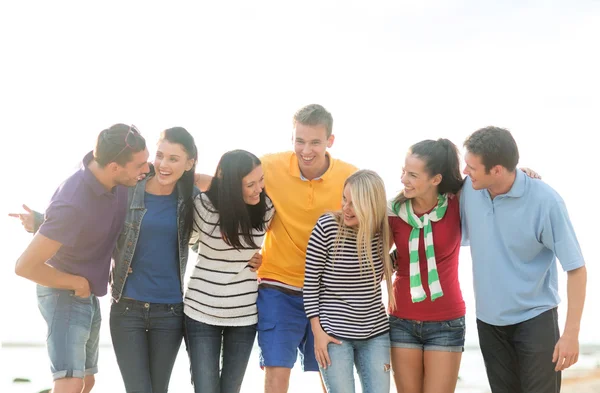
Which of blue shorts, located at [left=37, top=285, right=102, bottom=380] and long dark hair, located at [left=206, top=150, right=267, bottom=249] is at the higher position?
long dark hair, located at [left=206, top=150, right=267, bottom=249]

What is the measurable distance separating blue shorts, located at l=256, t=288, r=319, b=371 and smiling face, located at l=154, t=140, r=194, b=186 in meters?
0.82

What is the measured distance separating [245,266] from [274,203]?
437 mm

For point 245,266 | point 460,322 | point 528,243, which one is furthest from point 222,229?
point 528,243

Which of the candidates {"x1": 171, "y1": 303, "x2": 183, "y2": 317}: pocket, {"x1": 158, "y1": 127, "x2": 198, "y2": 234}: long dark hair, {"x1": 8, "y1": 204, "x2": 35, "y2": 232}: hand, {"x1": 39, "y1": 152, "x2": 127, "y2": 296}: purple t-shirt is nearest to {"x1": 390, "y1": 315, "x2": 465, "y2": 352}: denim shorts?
{"x1": 171, "y1": 303, "x2": 183, "y2": 317}: pocket


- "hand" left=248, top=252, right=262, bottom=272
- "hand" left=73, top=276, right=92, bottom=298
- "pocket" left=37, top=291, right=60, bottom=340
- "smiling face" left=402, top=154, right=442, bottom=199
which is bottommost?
"pocket" left=37, top=291, right=60, bottom=340

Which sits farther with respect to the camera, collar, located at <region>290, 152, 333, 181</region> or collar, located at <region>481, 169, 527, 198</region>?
collar, located at <region>290, 152, 333, 181</region>

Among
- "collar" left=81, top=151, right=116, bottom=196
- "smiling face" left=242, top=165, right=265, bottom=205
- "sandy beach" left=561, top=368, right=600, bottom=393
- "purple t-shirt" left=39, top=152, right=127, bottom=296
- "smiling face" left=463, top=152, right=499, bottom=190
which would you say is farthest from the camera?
"sandy beach" left=561, top=368, right=600, bottom=393

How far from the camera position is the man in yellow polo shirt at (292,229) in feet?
11.5

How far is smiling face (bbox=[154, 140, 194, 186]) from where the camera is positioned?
3.37 metres

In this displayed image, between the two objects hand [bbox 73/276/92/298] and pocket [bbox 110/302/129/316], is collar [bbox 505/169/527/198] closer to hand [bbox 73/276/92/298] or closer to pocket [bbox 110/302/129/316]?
pocket [bbox 110/302/129/316]

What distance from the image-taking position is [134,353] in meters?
3.29

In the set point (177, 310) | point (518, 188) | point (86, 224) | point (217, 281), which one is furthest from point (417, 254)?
point (86, 224)

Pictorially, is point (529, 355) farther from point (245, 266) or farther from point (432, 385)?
point (245, 266)

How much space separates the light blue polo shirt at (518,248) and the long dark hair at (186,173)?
154 centimetres
